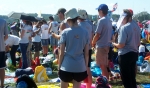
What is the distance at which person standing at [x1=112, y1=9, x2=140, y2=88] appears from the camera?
196 inches

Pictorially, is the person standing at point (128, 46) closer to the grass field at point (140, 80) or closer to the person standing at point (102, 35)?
the person standing at point (102, 35)

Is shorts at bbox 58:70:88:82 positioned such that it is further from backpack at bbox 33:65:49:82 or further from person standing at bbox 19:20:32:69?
person standing at bbox 19:20:32:69

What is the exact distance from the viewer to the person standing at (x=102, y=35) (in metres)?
5.91

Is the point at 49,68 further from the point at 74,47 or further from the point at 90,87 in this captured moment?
the point at 74,47

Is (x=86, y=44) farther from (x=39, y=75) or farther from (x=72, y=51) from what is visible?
(x=39, y=75)

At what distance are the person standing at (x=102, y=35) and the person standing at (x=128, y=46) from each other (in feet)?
2.25

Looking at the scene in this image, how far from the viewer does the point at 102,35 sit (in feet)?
19.7

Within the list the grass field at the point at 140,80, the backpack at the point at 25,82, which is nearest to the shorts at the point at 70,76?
the backpack at the point at 25,82

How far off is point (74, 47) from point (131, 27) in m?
1.32

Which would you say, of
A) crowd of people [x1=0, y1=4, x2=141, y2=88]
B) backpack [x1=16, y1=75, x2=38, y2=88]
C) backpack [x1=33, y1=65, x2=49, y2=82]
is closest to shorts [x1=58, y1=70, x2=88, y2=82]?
crowd of people [x1=0, y1=4, x2=141, y2=88]

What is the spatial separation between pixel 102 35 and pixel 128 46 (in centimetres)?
102

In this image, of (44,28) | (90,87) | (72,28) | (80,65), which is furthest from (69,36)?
(44,28)

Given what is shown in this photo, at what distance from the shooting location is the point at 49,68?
28.8ft

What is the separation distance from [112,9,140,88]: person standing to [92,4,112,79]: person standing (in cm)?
69
